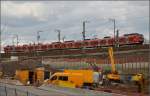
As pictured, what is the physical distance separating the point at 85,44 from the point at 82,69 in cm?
2297

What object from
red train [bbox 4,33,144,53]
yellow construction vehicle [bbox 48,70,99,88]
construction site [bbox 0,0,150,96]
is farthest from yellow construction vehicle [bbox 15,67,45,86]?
red train [bbox 4,33,144,53]

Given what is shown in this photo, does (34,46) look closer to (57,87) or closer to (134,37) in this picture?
(134,37)

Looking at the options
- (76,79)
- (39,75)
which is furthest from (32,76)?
(76,79)

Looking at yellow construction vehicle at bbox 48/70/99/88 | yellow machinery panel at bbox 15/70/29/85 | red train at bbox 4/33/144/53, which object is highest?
red train at bbox 4/33/144/53

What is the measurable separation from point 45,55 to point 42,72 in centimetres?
2969

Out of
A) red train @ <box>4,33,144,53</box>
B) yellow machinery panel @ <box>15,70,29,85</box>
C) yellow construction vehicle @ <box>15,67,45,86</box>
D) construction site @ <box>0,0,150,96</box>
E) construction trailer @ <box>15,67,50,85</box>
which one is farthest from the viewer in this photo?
red train @ <box>4,33,144,53</box>

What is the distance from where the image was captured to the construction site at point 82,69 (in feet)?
129

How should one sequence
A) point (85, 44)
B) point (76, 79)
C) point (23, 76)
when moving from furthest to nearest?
point (85, 44) < point (23, 76) < point (76, 79)

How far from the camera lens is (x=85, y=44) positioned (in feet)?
258

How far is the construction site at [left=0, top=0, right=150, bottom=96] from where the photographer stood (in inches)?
1547

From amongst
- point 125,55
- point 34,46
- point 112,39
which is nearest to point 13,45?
point 34,46

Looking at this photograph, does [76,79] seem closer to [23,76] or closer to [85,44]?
[23,76]

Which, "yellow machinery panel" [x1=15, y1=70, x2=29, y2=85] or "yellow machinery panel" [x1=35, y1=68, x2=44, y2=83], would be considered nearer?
"yellow machinery panel" [x1=35, y1=68, x2=44, y2=83]

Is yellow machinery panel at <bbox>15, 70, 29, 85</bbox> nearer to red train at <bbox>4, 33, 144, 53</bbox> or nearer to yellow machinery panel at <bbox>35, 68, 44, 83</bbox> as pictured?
yellow machinery panel at <bbox>35, 68, 44, 83</bbox>
